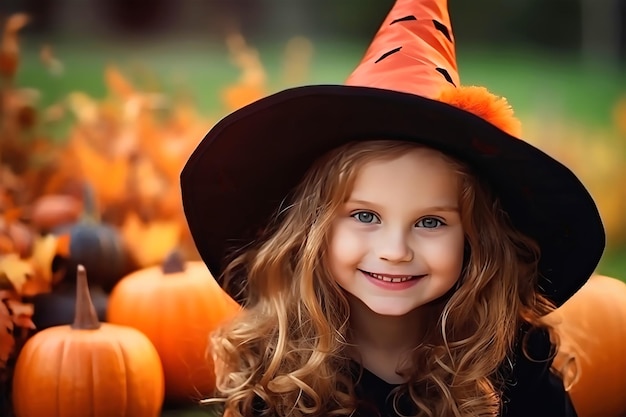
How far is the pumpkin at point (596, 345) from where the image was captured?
4.39ft

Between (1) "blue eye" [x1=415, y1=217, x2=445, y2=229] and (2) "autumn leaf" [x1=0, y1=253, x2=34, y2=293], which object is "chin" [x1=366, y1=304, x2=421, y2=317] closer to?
(1) "blue eye" [x1=415, y1=217, x2=445, y2=229]

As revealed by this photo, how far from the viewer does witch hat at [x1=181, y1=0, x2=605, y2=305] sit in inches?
43.1

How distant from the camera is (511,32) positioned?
1297 millimetres

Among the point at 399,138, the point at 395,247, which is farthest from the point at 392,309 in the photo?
the point at 399,138

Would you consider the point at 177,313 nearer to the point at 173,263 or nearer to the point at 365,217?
the point at 173,263

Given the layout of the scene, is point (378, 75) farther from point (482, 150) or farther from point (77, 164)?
point (77, 164)

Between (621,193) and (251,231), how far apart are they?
1.81 feet

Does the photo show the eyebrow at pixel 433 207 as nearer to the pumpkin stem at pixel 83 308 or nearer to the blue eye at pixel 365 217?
the blue eye at pixel 365 217

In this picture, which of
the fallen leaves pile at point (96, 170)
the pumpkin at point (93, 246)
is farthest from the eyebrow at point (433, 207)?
the pumpkin at point (93, 246)

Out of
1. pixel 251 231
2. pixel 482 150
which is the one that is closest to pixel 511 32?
pixel 482 150

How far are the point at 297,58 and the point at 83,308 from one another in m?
0.48

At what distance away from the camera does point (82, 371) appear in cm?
125

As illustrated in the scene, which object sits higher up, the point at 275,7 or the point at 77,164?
the point at 275,7

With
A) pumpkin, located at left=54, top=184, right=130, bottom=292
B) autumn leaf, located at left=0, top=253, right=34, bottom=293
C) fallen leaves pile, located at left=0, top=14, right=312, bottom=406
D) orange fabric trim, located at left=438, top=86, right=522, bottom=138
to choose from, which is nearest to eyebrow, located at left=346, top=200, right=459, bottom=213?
orange fabric trim, located at left=438, top=86, right=522, bottom=138
